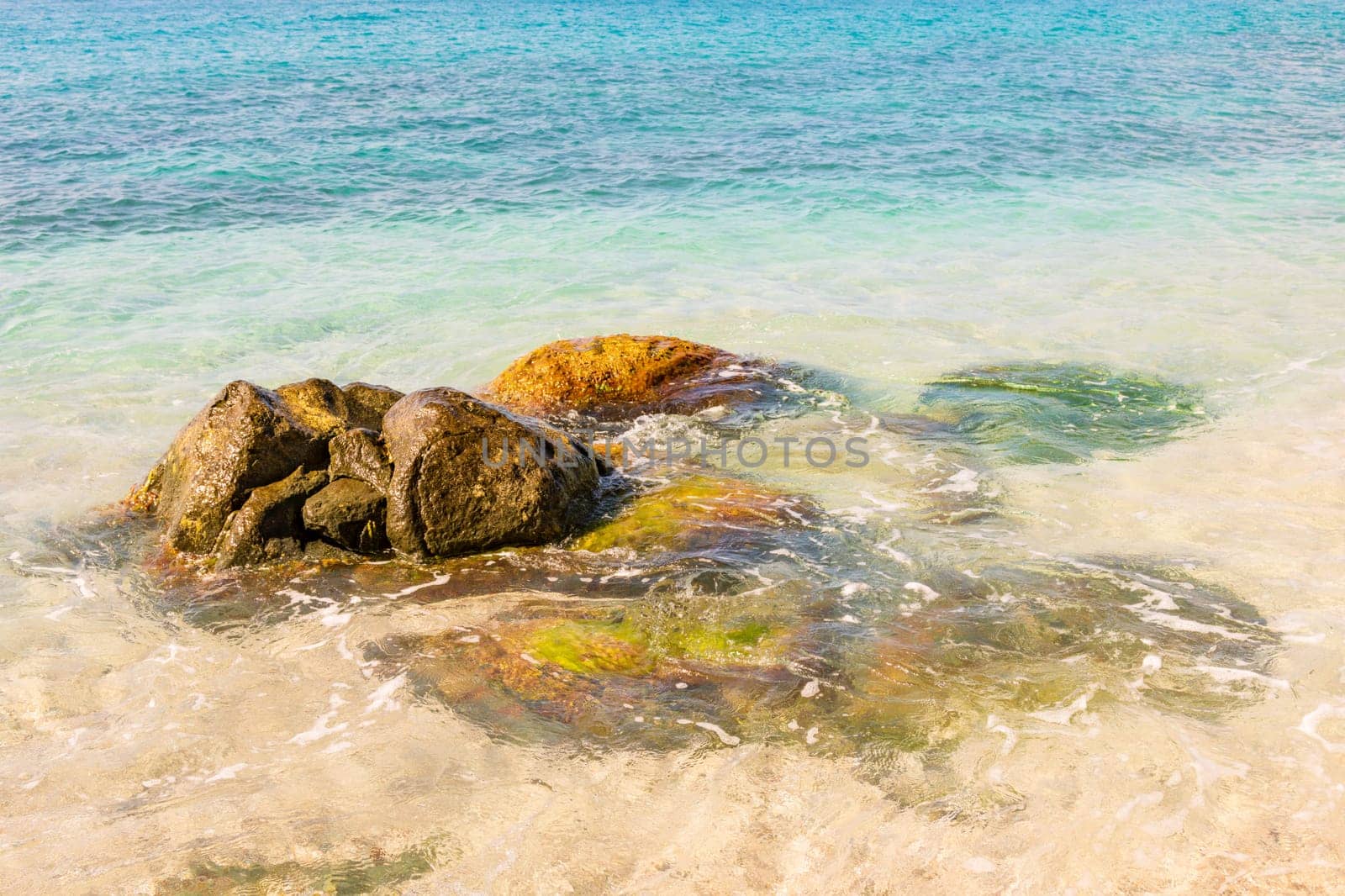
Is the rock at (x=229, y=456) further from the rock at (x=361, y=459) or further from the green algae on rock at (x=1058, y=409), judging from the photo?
the green algae on rock at (x=1058, y=409)

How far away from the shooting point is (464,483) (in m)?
5.97

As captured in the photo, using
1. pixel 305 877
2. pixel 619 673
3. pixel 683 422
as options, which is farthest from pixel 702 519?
pixel 305 877

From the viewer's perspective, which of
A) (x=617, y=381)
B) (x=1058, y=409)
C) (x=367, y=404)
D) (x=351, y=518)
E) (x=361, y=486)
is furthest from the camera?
(x=617, y=381)

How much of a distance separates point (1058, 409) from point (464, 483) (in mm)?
4916

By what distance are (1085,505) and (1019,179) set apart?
11801 mm

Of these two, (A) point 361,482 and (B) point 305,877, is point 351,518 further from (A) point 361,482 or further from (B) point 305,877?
(B) point 305,877

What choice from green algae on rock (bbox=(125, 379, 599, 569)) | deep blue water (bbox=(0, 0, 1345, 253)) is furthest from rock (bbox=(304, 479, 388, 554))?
deep blue water (bbox=(0, 0, 1345, 253))

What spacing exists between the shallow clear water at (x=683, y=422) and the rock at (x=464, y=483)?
1.32ft

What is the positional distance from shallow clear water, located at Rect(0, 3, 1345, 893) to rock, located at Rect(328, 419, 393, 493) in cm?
75

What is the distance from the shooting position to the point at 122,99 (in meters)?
22.9

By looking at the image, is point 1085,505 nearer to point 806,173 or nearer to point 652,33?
point 806,173

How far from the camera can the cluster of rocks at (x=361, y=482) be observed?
5.93 metres

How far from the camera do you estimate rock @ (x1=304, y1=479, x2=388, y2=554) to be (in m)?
5.95

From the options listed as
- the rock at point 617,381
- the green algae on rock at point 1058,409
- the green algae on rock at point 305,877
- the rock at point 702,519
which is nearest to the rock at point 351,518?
the rock at point 702,519
